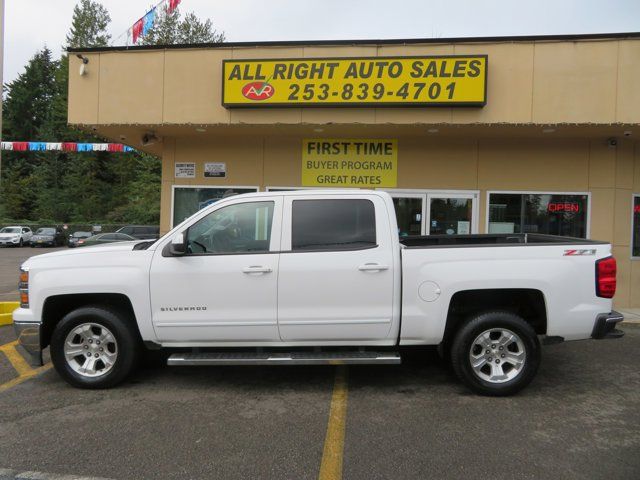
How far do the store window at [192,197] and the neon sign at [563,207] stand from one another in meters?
6.12

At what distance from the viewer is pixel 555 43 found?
325 inches

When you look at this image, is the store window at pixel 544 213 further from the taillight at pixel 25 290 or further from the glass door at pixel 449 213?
the taillight at pixel 25 290

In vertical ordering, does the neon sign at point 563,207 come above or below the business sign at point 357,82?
below

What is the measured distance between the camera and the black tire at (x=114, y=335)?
4.59 m

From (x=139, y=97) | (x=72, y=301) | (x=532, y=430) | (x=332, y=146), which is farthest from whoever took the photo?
(x=332, y=146)

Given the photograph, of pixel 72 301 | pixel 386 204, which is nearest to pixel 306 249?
pixel 386 204

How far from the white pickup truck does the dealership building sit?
4.44 meters

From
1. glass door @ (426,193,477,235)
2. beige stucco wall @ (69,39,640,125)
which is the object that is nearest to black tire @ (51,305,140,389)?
beige stucco wall @ (69,39,640,125)

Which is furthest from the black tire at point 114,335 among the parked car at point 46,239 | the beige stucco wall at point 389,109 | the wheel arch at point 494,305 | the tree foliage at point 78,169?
the tree foliage at point 78,169

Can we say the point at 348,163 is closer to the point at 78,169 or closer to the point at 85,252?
the point at 85,252

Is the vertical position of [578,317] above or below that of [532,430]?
above

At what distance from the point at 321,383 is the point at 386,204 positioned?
78.6 inches

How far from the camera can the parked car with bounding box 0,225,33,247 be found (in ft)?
109

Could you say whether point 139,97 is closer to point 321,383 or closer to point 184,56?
point 184,56
